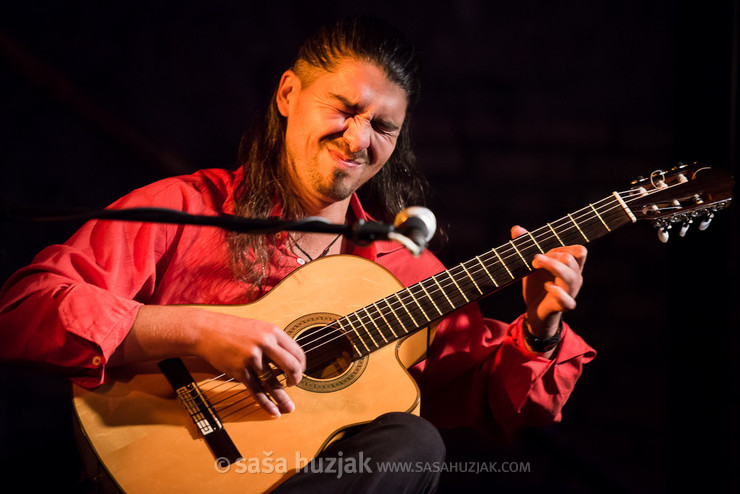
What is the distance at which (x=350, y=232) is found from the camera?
1099mm

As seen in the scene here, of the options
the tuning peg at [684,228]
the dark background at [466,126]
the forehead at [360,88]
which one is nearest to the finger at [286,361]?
the forehead at [360,88]

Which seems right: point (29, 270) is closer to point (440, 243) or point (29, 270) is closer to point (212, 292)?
point (212, 292)

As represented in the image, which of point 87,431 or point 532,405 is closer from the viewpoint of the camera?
point 87,431

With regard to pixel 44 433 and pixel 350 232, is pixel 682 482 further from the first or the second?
pixel 44 433

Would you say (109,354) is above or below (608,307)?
above

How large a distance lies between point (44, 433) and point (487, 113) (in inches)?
88.3

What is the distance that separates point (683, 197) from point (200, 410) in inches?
51.7

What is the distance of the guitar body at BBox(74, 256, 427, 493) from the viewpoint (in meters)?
1.41

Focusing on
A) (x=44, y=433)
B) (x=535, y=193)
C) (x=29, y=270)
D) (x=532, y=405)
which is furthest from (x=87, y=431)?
(x=535, y=193)

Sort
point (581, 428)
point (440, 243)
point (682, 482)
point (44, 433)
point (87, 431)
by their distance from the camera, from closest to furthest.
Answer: point (87, 431), point (682, 482), point (440, 243), point (44, 433), point (581, 428)

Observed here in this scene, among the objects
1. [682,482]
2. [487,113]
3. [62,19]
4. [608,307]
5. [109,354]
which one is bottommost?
[682,482]

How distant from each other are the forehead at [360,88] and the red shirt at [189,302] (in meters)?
0.38

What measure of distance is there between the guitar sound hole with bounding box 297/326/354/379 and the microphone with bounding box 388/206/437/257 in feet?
1.97

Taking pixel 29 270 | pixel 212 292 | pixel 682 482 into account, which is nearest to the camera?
pixel 29 270
